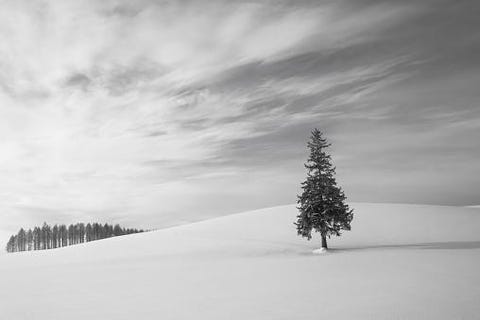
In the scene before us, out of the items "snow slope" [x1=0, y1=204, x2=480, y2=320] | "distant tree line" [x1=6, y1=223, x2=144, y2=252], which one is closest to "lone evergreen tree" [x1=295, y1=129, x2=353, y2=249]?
→ "snow slope" [x1=0, y1=204, x2=480, y2=320]

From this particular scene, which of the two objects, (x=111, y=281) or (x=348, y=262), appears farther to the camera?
(x=348, y=262)

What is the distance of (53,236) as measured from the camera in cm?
13562

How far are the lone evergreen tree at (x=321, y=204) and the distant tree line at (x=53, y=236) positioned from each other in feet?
409

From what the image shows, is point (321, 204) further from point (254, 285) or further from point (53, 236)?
point (53, 236)

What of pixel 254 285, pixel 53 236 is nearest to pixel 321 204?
pixel 254 285

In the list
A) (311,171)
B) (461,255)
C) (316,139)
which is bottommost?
(461,255)

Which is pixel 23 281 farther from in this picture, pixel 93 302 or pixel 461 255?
pixel 461 255

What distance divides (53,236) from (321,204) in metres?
131

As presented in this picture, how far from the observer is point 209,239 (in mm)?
49938

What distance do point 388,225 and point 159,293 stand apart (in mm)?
44183

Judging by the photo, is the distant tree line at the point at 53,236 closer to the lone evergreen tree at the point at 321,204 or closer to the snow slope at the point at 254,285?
the snow slope at the point at 254,285

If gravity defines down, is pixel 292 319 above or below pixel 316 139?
below

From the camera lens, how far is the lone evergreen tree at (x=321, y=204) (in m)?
37.5

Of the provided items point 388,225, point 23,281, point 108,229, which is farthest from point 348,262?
point 108,229
